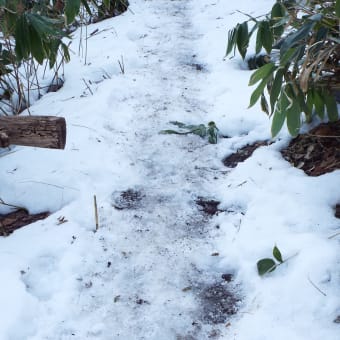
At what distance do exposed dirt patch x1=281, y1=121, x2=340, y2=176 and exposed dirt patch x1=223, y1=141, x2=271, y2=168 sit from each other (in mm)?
178

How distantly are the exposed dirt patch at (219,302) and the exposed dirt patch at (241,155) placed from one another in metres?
0.85

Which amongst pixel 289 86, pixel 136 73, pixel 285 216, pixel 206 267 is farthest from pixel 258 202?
pixel 136 73

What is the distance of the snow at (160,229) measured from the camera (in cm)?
152

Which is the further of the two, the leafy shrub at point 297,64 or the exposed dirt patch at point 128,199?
the exposed dirt patch at point 128,199

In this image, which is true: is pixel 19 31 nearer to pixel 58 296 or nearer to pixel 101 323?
pixel 58 296

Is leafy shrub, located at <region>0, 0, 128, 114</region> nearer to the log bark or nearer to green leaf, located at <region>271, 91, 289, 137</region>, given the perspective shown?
the log bark

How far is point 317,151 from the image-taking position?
219cm

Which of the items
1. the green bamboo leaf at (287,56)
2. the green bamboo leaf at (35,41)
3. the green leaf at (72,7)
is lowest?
the green bamboo leaf at (35,41)

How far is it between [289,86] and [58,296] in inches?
44.2

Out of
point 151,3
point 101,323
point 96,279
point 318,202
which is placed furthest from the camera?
point 151,3

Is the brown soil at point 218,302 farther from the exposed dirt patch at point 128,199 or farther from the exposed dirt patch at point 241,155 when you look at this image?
the exposed dirt patch at point 241,155

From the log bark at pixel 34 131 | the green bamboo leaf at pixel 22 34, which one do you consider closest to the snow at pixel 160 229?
the log bark at pixel 34 131

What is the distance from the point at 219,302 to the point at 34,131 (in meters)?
0.95

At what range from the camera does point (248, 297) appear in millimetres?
1619
